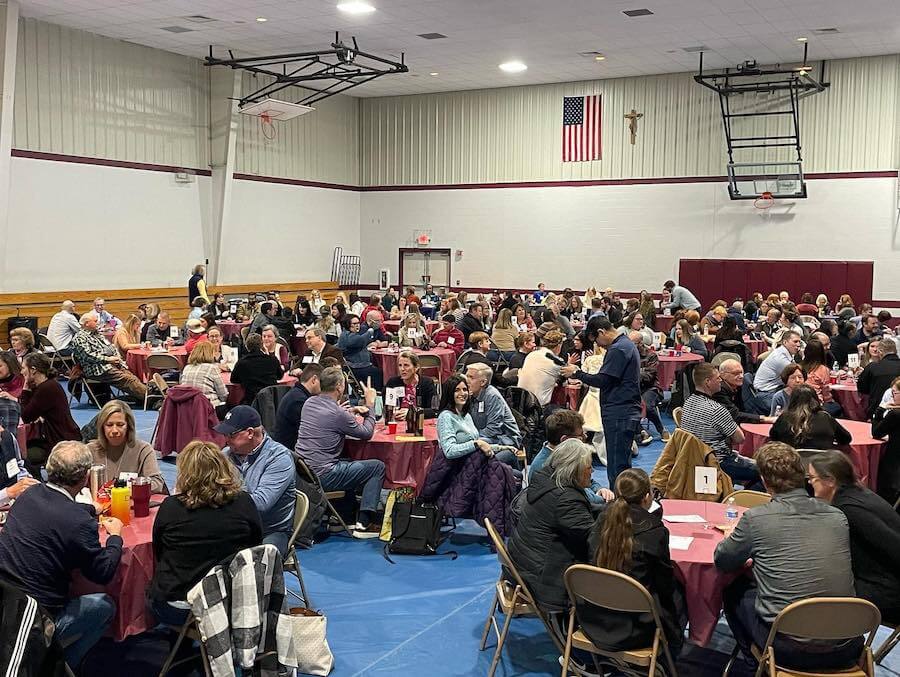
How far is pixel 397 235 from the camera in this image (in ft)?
83.8

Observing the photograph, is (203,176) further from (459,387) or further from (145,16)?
(459,387)

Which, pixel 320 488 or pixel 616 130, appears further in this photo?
pixel 616 130

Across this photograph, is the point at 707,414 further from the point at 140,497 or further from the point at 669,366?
the point at 669,366

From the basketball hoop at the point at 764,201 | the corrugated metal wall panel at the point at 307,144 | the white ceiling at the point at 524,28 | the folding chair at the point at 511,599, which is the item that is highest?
the white ceiling at the point at 524,28

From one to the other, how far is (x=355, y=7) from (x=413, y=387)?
9557mm

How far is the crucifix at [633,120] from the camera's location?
21.6m

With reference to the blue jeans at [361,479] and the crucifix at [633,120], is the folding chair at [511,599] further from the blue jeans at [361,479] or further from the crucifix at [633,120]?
the crucifix at [633,120]

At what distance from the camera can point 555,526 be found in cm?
451

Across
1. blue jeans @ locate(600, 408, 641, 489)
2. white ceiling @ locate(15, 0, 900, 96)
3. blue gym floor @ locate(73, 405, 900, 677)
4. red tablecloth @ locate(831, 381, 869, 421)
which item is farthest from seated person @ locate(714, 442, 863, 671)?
white ceiling @ locate(15, 0, 900, 96)

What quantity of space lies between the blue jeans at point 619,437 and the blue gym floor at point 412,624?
1.39 metres

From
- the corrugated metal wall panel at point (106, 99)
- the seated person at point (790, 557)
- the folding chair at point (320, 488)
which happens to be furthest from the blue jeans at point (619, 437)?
the corrugated metal wall panel at point (106, 99)

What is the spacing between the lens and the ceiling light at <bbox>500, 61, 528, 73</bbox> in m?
20.5

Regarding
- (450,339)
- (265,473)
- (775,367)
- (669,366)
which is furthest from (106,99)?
(265,473)

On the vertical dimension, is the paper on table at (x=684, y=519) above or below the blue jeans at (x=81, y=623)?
above
